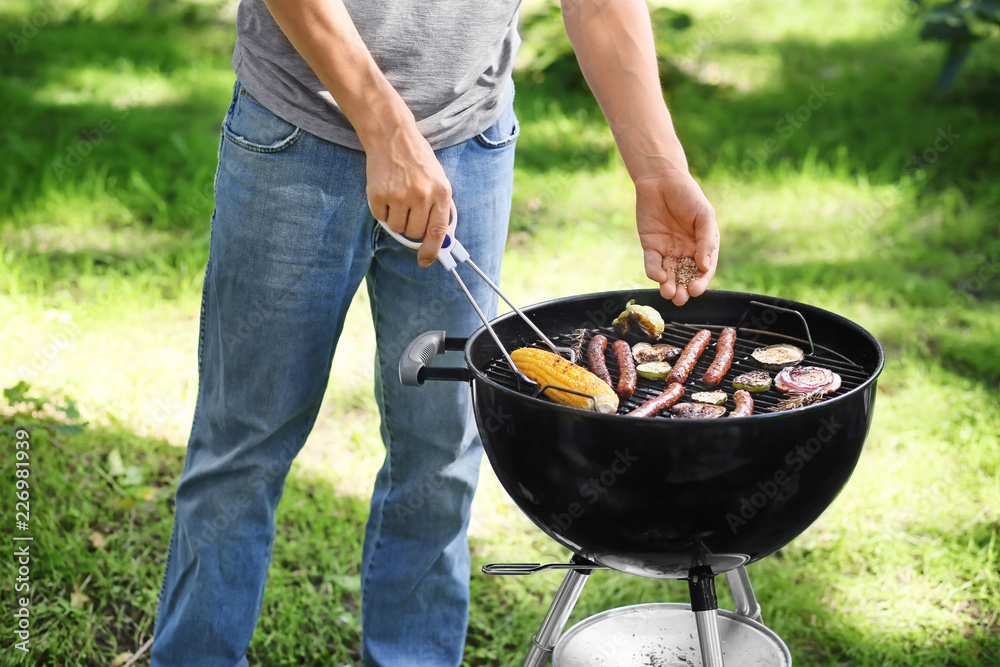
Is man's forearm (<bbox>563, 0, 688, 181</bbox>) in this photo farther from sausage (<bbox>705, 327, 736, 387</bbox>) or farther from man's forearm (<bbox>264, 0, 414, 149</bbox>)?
man's forearm (<bbox>264, 0, 414, 149</bbox>)

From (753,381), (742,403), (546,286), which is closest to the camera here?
(742,403)

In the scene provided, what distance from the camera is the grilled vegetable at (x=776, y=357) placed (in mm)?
1670

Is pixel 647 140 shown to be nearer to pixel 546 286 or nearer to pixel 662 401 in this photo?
pixel 662 401

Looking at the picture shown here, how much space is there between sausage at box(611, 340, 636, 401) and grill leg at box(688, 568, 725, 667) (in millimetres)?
350

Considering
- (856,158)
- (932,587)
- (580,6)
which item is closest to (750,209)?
(856,158)

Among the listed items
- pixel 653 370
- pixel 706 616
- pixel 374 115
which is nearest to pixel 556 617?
pixel 706 616

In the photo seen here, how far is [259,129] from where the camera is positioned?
5.23ft

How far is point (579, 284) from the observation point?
158 inches

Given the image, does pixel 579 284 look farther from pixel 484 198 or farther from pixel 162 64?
pixel 162 64

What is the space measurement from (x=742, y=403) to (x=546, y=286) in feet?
8.28

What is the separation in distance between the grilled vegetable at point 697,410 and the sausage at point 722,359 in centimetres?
13

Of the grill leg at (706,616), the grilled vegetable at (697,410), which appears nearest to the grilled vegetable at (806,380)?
the grilled vegetable at (697,410)

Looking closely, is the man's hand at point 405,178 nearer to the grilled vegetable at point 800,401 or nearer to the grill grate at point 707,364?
the grill grate at point 707,364

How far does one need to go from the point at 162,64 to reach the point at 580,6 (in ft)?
18.1
